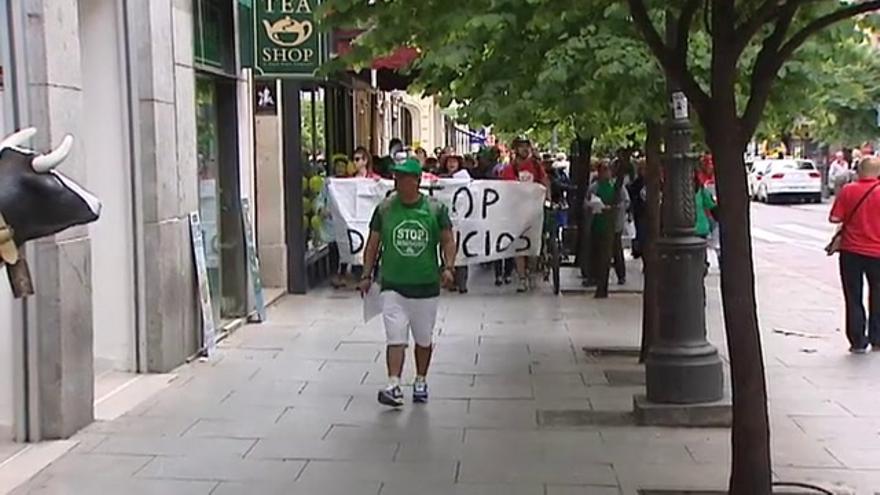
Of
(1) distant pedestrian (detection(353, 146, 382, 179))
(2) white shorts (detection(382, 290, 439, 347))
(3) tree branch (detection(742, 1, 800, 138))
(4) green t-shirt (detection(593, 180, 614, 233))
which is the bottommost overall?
(2) white shorts (detection(382, 290, 439, 347))

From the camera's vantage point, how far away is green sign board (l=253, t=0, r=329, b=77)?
517 inches

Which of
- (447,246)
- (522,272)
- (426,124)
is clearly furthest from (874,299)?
(426,124)

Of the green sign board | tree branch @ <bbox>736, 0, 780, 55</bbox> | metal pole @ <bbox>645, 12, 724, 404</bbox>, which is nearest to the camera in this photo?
tree branch @ <bbox>736, 0, 780, 55</bbox>

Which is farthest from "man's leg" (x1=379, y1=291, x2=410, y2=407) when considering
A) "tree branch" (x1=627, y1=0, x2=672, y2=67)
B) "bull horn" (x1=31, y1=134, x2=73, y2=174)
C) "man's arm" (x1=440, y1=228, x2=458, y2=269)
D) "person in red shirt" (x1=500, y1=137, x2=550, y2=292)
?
"person in red shirt" (x1=500, y1=137, x2=550, y2=292)

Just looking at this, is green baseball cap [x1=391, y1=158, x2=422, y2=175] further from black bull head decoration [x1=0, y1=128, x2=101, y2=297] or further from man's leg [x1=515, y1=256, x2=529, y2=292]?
man's leg [x1=515, y1=256, x2=529, y2=292]

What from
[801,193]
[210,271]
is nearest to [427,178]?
[210,271]

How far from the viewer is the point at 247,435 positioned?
7805mm

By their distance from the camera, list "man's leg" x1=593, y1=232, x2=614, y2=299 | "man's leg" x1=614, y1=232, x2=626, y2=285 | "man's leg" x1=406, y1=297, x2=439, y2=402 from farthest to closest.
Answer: "man's leg" x1=614, y1=232, x2=626, y2=285
"man's leg" x1=593, y1=232, x2=614, y2=299
"man's leg" x1=406, y1=297, x2=439, y2=402

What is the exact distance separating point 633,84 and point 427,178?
8.05 meters

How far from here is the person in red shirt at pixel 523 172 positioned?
16.6m

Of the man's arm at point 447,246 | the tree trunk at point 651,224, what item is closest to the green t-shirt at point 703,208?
the tree trunk at point 651,224

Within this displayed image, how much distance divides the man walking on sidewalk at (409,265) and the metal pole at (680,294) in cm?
160

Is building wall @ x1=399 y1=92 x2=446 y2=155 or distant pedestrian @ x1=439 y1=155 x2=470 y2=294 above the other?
building wall @ x1=399 y1=92 x2=446 y2=155

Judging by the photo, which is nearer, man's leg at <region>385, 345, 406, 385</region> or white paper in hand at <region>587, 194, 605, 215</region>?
man's leg at <region>385, 345, 406, 385</region>
